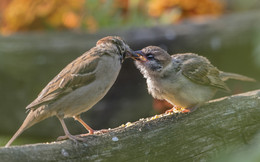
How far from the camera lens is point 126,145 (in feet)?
8.74

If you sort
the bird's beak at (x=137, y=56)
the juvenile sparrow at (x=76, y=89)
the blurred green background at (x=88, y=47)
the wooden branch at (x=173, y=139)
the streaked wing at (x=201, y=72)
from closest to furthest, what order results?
the wooden branch at (x=173, y=139)
the juvenile sparrow at (x=76, y=89)
the bird's beak at (x=137, y=56)
the streaked wing at (x=201, y=72)
the blurred green background at (x=88, y=47)

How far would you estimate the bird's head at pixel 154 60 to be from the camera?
3.72 m

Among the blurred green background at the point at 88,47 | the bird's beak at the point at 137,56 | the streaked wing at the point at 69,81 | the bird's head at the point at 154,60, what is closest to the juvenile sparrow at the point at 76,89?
the streaked wing at the point at 69,81

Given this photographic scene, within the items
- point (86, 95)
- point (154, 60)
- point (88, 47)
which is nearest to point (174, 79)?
point (154, 60)

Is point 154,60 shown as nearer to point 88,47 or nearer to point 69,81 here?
point 69,81

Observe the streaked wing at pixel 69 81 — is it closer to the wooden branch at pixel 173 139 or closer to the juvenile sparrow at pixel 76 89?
the juvenile sparrow at pixel 76 89

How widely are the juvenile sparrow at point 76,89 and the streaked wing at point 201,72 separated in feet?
2.53

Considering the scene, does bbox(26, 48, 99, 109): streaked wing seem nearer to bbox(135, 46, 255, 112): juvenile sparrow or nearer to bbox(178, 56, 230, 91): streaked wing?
bbox(135, 46, 255, 112): juvenile sparrow

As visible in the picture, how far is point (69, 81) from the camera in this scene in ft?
10.7

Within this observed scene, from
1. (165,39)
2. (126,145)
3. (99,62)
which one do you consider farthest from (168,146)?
(165,39)

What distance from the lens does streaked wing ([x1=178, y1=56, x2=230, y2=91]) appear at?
→ 3.86 metres

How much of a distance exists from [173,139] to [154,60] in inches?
41.7

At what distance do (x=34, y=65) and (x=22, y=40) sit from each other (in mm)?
399

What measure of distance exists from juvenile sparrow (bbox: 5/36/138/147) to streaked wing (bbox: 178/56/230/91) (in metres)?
0.77
